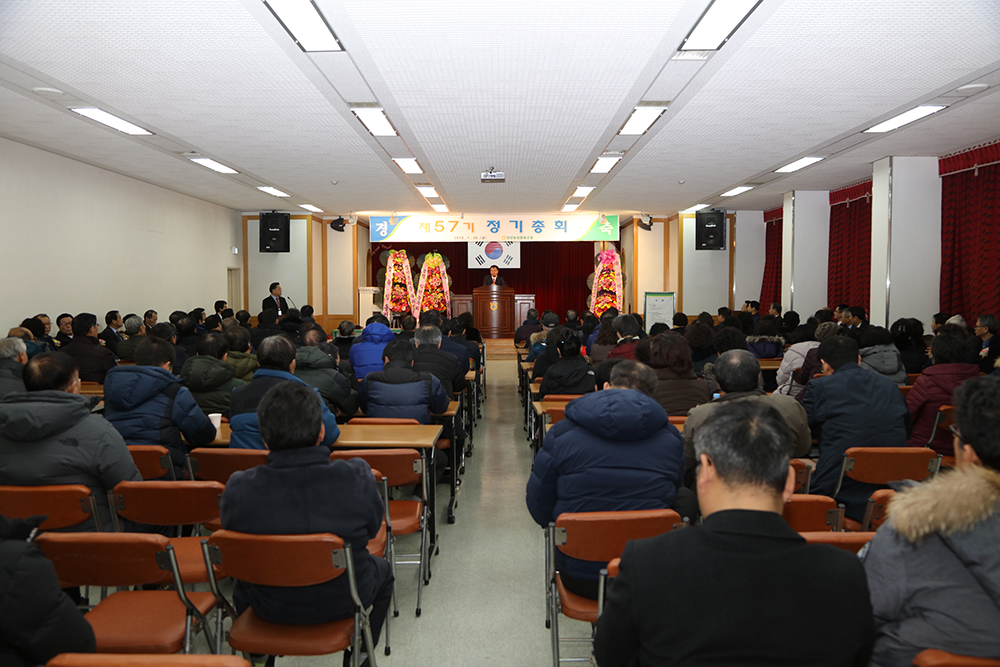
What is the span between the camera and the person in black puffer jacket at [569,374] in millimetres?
4992

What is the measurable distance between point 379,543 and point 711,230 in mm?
11747

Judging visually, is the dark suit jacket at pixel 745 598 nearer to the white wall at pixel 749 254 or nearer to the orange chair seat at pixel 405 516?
the orange chair seat at pixel 405 516

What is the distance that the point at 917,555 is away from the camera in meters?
1.34

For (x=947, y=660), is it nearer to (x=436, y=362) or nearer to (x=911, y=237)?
(x=436, y=362)

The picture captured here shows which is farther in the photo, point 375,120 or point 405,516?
point 375,120

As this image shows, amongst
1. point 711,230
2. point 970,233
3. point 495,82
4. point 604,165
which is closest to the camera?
point 495,82

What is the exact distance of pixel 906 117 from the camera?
6.12 metres

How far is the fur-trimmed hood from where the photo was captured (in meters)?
1.30

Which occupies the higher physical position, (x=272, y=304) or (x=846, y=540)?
(x=272, y=304)

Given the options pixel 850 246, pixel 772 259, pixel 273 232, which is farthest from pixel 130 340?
pixel 772 259

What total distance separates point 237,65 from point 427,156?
330 cm

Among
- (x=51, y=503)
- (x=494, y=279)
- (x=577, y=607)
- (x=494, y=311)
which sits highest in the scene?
(x=494, y=279)

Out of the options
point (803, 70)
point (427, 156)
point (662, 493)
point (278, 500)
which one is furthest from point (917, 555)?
point (427, 156)

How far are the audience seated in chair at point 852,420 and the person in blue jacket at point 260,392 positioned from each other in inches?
95.1
